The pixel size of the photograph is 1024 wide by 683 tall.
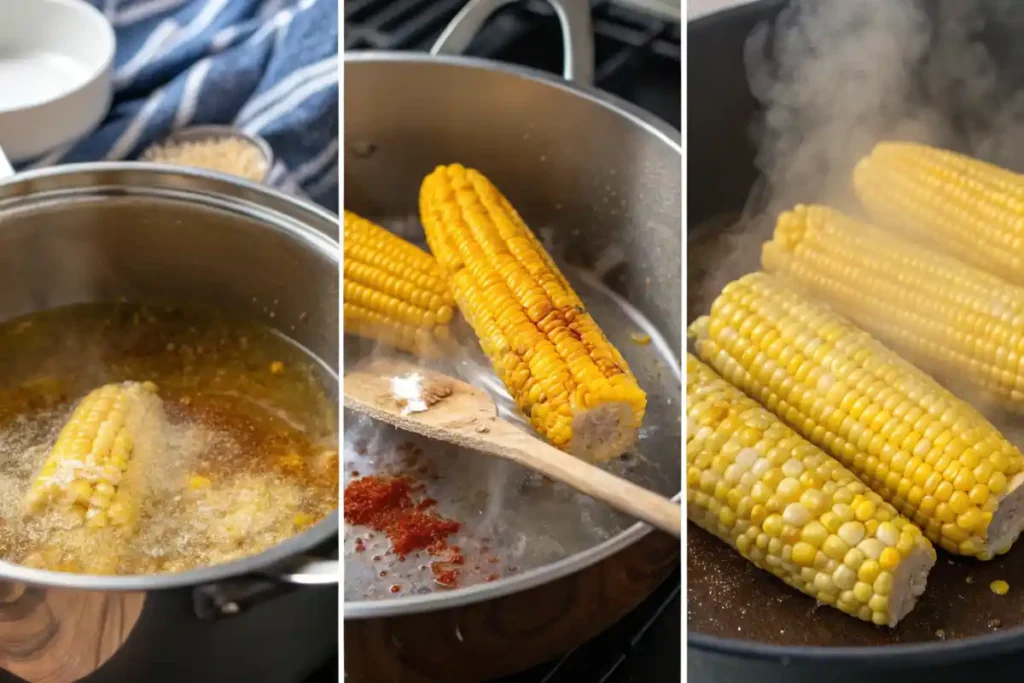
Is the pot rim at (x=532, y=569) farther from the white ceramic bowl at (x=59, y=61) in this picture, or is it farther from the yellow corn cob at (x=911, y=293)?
the white ceramic bowl at (x=59, y=61)

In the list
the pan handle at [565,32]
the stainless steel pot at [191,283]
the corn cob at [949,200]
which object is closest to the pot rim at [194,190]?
the stainless steel pot at [191,283]

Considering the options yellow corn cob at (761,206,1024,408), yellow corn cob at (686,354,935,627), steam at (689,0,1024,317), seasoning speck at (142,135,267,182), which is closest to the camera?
yellow corn cob at (686,354,935,627)

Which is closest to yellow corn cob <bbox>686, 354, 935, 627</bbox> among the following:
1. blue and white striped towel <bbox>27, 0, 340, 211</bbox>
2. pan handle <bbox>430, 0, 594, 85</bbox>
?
pan handle <bbox>430, 0, 594, 85</bbox>

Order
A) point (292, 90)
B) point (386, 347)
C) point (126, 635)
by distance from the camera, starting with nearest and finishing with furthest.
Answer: point (126, 635)
point (386, 347)
point (292, 90)

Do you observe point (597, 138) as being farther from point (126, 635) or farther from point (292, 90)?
point (126, 635)

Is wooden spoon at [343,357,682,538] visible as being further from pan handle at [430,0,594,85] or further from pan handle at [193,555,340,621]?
pan handle at [430,0,594,85]

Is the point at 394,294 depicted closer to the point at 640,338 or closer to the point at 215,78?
the point at 640,338

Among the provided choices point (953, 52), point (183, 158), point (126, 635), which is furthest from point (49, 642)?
point (953, 52)

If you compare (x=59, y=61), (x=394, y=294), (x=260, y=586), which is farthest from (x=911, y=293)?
(x=59, y=61)
